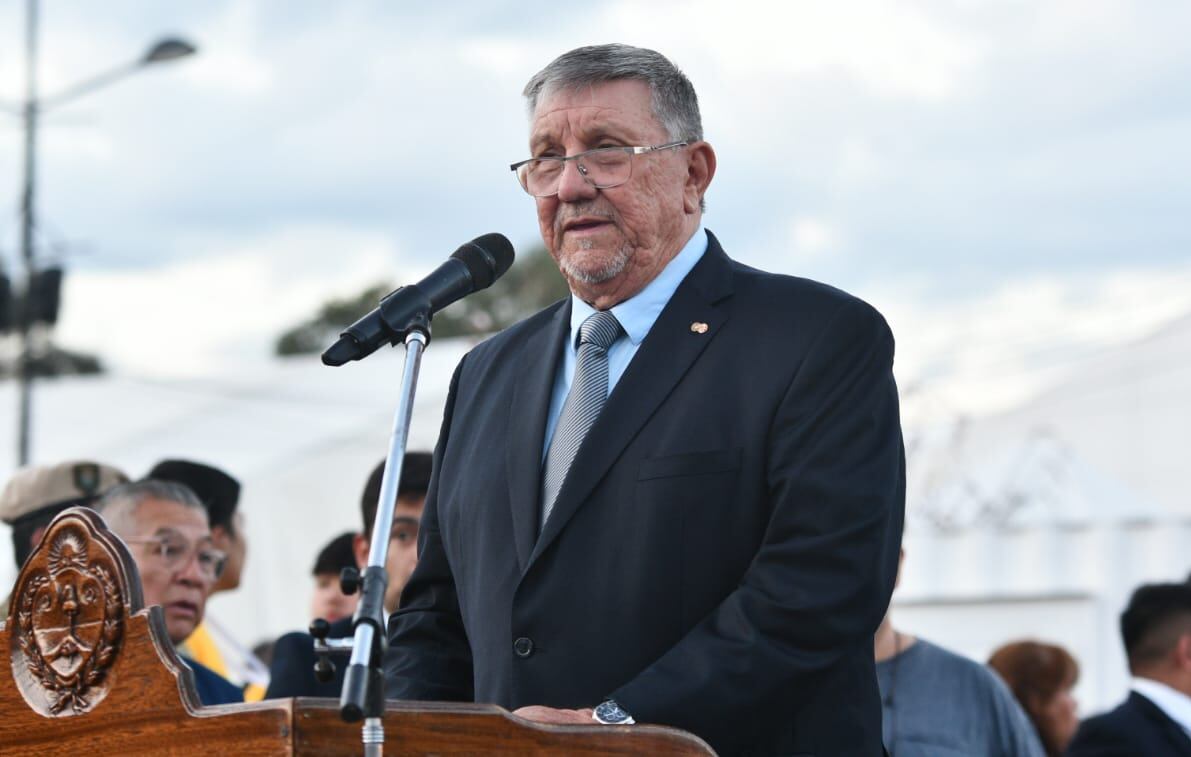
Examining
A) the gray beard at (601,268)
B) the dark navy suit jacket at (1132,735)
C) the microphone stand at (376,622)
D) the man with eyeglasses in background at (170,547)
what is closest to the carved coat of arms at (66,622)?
the microphone stand at (376,622)

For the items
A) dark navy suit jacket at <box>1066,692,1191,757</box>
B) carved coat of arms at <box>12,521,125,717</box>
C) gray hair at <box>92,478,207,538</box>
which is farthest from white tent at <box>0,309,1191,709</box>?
carved coat of arms at <box>12,521,125,717</box>

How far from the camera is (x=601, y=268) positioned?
9.91ft

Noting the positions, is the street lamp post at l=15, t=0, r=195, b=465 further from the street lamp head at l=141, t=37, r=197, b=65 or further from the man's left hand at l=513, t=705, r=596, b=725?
the man's left hand at l=513, t=705, r=596, b=725

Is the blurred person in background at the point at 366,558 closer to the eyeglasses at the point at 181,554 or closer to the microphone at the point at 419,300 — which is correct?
the eyeglasses at the point at 181,554

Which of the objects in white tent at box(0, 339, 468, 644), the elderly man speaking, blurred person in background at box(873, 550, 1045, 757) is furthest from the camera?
white tent at box(0, 339, 468, 644)

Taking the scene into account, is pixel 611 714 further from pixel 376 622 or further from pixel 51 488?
pixel 51 488

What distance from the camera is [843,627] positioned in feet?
8.71

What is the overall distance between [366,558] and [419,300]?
94.9 inches

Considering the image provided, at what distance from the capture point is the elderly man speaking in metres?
2.65

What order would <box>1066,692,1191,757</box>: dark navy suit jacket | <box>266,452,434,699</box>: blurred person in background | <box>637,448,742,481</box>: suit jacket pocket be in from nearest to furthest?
<box>637,448,742,481</box>: suit jacket pocket → <box>266,452,434,699</box>: blurred person in background → <box>1066,692,1191,757</box>: dark navy suit jacket

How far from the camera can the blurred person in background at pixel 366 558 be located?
427 cm

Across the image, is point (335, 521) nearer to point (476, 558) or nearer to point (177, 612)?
point (177, 612)

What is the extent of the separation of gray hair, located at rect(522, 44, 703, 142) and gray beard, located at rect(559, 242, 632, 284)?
23 cm

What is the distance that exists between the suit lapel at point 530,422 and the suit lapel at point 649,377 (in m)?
0.04
